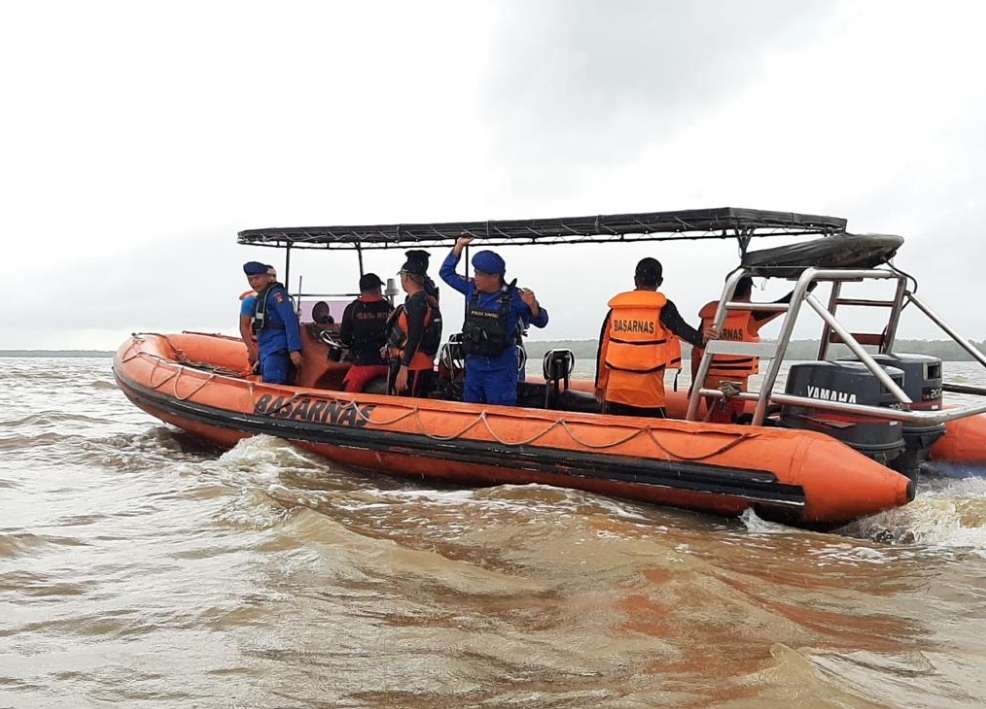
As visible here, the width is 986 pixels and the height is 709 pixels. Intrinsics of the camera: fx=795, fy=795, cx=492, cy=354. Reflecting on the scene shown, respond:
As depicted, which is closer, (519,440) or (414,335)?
(519,440)

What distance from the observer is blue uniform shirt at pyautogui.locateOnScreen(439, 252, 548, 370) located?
5164 mm

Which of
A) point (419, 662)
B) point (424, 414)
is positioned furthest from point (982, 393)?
point (419, 662)

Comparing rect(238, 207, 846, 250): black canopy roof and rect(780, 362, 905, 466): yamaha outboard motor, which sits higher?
rect(238, 207, 846, 250): black canopy roof

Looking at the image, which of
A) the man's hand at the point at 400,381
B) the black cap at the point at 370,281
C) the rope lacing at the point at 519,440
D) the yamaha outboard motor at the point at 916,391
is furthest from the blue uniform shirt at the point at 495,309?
the yamaha outboard motor at the point at 916,391

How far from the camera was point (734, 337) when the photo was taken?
4.99 metres

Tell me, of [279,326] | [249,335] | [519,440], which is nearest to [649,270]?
[519,440]

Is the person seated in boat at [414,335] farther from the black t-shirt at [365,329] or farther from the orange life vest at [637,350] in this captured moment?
the orange life vest at [637,350]

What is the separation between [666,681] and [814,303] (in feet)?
8.24

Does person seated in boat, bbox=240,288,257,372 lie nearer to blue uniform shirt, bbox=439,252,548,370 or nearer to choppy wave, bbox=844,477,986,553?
blue uniform shirt, bbox=439,252,548,370

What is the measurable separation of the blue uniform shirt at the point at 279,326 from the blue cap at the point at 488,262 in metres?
1.82

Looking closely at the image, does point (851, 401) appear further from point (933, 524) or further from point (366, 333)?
point (366, 333)

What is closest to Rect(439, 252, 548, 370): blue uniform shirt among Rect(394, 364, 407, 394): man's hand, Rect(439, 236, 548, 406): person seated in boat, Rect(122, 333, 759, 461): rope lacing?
Rect(439, 236, 548, 406): person seated in boat

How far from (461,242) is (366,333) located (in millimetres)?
1093

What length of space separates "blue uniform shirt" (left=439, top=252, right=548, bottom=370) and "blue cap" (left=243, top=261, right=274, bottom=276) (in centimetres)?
164
